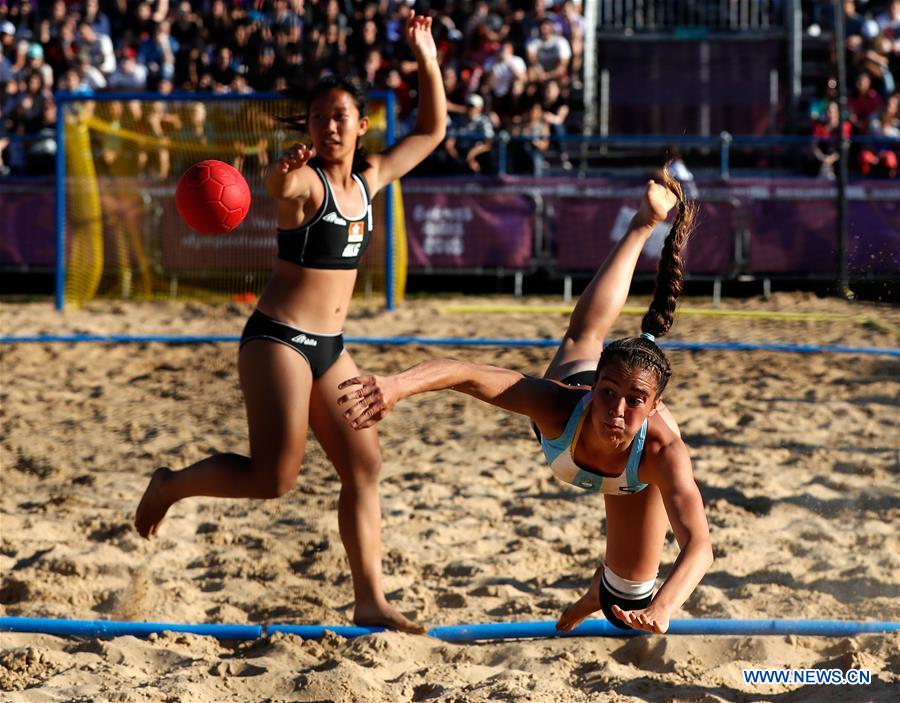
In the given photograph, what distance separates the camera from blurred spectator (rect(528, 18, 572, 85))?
44.5 feet

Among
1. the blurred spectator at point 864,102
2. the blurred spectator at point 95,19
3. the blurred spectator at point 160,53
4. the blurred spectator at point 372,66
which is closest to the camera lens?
the blurred spectator at point 864,102

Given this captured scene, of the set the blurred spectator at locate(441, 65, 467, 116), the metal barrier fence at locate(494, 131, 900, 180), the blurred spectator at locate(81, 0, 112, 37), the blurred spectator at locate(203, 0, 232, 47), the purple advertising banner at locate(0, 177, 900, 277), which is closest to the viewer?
the metal barrier fence at locate(494, 131, 900, 180)

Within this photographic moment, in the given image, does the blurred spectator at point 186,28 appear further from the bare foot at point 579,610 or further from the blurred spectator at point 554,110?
the bare foot at point 579,610

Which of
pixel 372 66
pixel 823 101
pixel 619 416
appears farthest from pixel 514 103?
pixel 619 416

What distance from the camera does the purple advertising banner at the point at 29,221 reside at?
472 inches

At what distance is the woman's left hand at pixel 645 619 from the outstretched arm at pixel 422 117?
205cm

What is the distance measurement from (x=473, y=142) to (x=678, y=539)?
31.2 feet

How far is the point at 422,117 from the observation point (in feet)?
14.8

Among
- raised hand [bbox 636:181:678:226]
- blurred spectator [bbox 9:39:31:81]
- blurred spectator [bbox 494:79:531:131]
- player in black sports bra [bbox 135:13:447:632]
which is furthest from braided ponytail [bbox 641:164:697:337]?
blurred spectator [bbox 9:39:31:81]

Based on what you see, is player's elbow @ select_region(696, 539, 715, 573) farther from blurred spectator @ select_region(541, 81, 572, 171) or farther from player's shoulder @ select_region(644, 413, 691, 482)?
blurred spectator @ select_region(541, 81, 572, 171)

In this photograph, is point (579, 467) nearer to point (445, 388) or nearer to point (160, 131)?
point (445, 388)

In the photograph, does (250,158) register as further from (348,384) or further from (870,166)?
(348,384)

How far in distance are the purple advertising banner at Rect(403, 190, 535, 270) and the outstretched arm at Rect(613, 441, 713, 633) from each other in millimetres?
8459

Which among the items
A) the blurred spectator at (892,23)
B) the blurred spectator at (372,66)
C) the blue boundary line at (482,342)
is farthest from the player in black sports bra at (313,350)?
the blurred spectator at (892,23)
